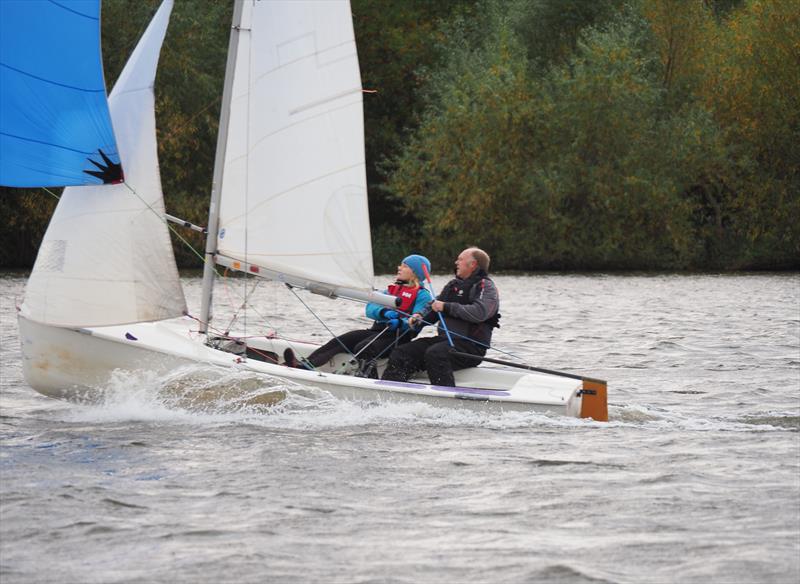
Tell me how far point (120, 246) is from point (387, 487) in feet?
11.6

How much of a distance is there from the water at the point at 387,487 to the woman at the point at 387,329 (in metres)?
0.94

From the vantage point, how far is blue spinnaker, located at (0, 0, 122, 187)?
10227 mm

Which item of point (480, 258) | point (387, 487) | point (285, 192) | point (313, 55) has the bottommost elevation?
point (387, 487)

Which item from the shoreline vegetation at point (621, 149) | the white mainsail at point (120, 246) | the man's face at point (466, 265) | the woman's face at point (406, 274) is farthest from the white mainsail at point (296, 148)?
the shoreline vegetation at point (621, 149)

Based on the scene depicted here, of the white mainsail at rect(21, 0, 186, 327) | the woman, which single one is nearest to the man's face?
the woman

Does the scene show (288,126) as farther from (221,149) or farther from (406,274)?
(406,274)

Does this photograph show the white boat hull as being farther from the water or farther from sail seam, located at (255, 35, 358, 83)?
sail seam, located at (255, 35, 358, 83)

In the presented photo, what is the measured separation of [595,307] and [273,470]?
17643mm

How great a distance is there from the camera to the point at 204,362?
1049 cm

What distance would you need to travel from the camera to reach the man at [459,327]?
10625mm

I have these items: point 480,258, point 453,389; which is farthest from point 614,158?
point 453,389

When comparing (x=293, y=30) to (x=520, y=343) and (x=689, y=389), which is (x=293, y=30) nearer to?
(x=689, y=389)

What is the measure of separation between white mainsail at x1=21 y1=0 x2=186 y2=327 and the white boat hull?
0.60ft

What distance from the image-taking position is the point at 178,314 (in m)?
10.7
